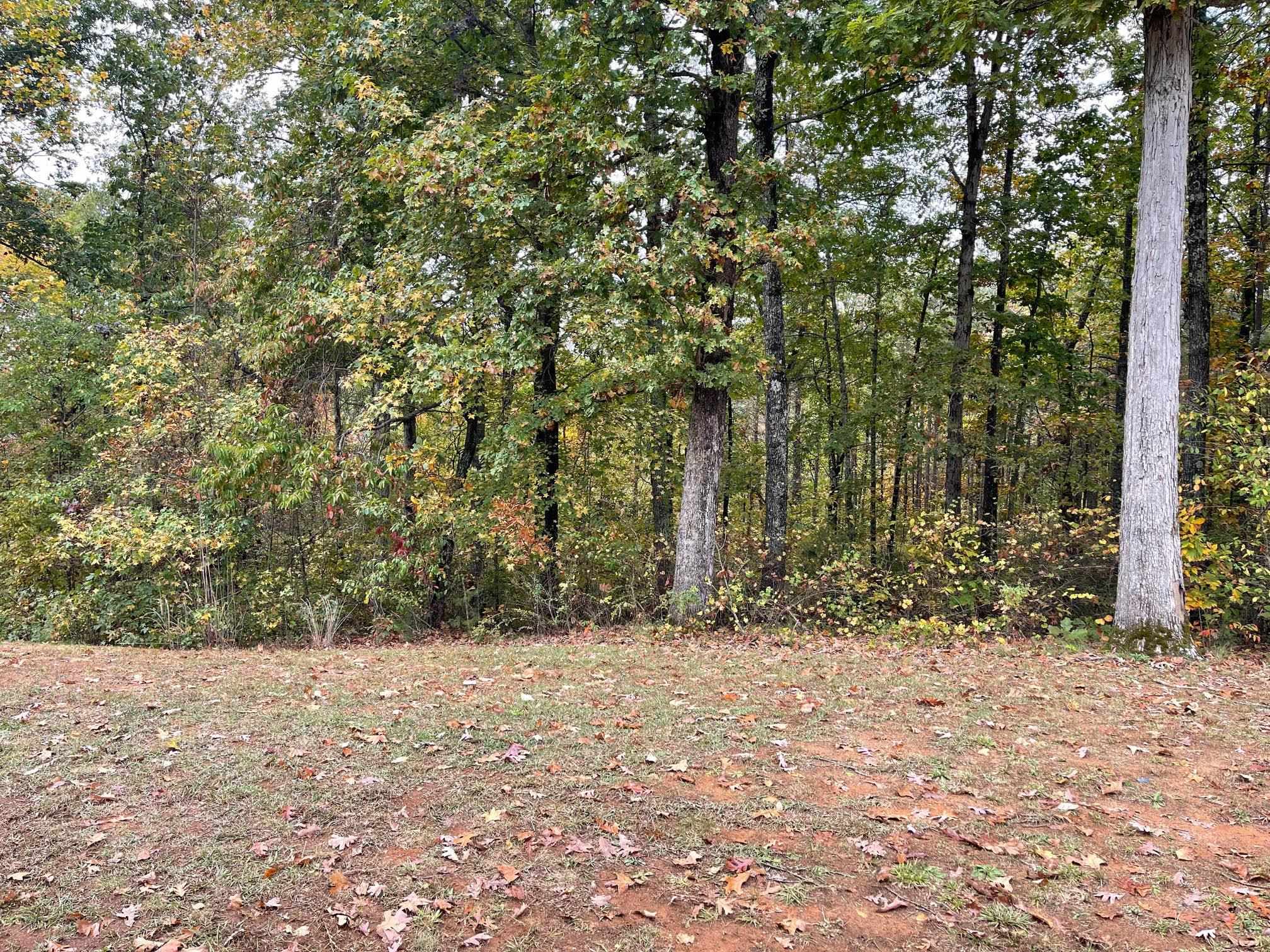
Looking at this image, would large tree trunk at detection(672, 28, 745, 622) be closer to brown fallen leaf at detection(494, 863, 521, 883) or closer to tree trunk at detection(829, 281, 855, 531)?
brown fallen leaf at detection(494, 863, 521, 883)

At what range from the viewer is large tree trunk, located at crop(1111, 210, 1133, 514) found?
1253 cm

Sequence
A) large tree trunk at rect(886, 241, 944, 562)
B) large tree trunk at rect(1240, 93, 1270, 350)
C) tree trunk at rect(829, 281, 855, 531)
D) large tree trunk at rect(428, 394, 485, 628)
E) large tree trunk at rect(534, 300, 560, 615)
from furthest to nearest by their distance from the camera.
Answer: tree trunk at rect(829, 281, 855, 531), large tree trunk at rect(886, 241, 944, 562), large tree trunk at rect(1240, 93, 1270, 350), large tree trunk at rect(428, 394, 485, 628), large tree trunk at rect(534, 300, 560, 615)

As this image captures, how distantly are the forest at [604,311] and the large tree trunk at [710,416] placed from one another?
5cm

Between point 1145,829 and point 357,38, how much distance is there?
12379 mm

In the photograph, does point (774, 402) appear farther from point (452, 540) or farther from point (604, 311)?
point (452, 540)

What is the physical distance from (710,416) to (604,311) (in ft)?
6.91

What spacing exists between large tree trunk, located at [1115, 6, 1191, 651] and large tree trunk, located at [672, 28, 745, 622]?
4464 millimetres

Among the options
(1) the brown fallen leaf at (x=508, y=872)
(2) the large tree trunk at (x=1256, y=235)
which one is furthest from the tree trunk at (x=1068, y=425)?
(1) the brown fallen leaf at (x=508, y=872)

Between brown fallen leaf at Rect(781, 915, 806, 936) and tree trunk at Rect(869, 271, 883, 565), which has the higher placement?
tree trunk at Rect(869, 271, 883, 565)

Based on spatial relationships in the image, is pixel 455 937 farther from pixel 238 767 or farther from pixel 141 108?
pixel 141 108

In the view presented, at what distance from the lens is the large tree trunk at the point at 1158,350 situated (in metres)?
7.14

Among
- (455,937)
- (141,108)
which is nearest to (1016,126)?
(455,937)

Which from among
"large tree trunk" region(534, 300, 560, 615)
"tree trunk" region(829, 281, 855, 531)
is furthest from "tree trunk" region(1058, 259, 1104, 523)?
"large tree trunk" region(534, 300, 560, 615)

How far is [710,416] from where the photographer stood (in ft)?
31.3
